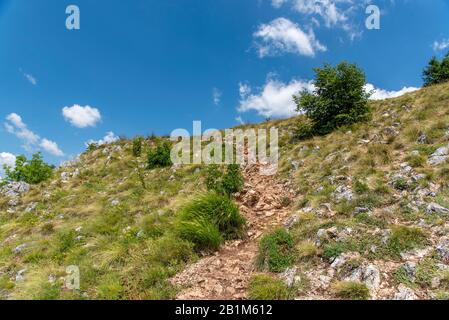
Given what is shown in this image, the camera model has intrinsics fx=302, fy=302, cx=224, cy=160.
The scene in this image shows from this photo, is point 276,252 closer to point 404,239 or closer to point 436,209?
point 404,239

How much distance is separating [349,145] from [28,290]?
10.9 metres

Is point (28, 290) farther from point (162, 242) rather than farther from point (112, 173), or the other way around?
point (112, 173)

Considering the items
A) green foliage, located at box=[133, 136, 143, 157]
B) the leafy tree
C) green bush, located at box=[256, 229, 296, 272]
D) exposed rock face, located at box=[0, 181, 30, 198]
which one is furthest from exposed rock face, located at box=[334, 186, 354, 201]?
exposed rock face, located at box=[0, 181, 30, 198]

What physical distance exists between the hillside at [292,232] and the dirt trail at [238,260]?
3 centimetres

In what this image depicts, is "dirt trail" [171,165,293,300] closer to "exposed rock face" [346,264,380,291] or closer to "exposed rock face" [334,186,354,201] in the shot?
"exposed rock face" [334,186,354,201]

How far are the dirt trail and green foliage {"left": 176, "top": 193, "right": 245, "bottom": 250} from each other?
31 cm

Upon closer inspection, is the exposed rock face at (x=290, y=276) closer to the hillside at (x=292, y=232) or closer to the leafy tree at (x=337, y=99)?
the hillside at (x=292, y=232)

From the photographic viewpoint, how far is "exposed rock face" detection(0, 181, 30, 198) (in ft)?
55.6

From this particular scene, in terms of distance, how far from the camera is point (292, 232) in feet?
23.9

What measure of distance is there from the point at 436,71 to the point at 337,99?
51.0ft

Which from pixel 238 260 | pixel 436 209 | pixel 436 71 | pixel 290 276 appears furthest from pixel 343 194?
pixel 436 71

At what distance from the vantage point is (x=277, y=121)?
21.0 meters

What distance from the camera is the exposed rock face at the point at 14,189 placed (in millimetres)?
16938
